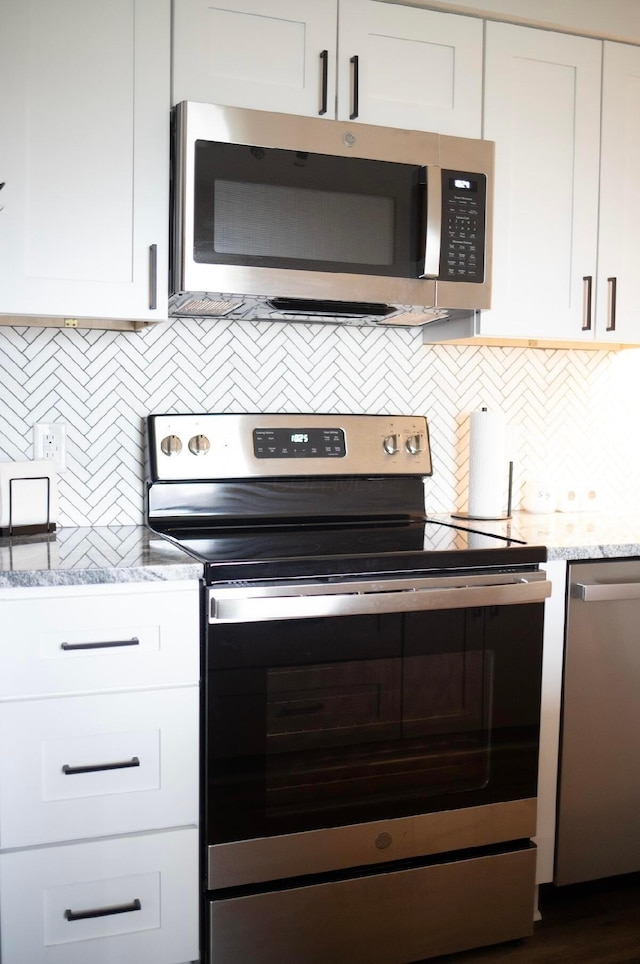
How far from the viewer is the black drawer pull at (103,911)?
1683mm

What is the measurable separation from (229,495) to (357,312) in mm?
559

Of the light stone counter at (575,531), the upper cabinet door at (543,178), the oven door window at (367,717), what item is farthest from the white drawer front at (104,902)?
the upper cabinet door at (543,178)

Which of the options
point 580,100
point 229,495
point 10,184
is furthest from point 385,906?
point 580,100

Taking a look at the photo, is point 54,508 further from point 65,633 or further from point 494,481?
point 494,481

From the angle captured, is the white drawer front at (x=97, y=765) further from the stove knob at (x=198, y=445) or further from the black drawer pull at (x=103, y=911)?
the stove knob at (x=198, y=445)

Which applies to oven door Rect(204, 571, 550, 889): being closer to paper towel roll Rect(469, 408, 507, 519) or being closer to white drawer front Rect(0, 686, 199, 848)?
white drawer front Rect(0, 686, 199, 848)

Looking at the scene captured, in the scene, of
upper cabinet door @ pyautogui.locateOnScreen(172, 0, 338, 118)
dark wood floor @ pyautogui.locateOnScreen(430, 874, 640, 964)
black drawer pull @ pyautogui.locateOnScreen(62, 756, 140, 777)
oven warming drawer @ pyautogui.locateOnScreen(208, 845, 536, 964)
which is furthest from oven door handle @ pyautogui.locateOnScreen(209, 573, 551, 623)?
upper cabinet door @ pyautogui.locateOnScreen(172, 0, 338, 118)

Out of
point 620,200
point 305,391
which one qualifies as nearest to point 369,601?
point 305,391

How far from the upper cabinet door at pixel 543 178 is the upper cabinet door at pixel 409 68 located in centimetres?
6

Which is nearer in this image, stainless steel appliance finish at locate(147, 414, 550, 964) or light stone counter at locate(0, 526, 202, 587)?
light stone counter at locate(0, 526, 202, 587)

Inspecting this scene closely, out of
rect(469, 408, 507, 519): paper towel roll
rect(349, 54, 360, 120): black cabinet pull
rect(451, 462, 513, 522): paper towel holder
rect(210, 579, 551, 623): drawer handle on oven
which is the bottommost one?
rect(210, 579, 551, 623): drawer handle on oven

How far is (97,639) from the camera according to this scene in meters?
1.67

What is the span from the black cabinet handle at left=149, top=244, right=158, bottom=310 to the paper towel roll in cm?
93

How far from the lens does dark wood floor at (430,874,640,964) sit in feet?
6.52
